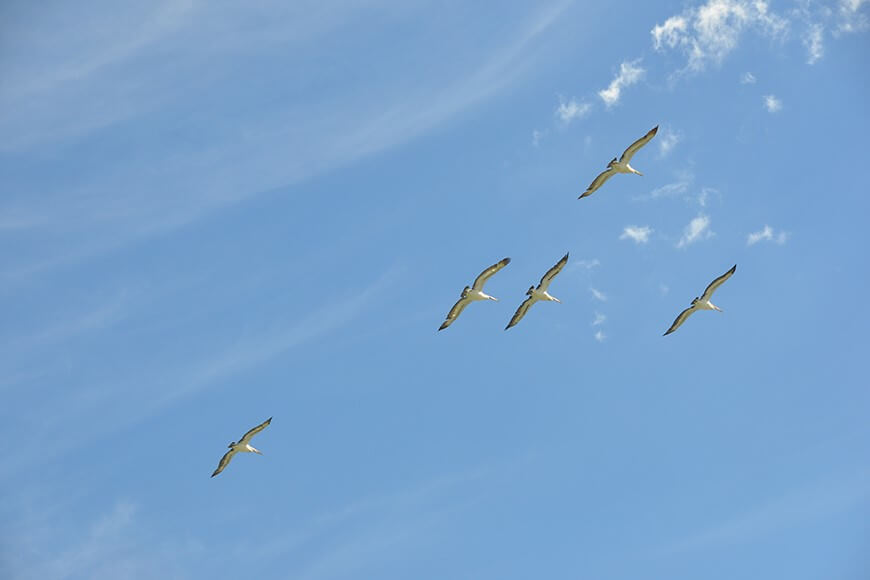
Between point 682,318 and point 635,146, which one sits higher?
point 635,146

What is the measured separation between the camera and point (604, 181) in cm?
7806

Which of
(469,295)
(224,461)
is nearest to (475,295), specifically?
(469,295)

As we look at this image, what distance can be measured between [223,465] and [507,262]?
22199 mm

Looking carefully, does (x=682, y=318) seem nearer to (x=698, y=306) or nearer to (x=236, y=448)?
(x=698, y=306)

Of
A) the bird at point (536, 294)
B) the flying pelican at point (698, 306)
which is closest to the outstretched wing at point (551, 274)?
the bird at point (536, 294)

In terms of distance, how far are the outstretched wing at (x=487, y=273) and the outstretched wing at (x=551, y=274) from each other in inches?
116

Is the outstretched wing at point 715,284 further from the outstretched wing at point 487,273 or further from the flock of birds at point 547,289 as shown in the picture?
the outstretched wing at point 487,273

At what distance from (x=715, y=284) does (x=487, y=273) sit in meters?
13.7

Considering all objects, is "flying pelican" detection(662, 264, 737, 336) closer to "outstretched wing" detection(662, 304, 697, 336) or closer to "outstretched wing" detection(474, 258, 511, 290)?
"outstretched wing" detection(662, 304, 697, 336)

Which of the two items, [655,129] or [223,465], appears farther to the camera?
[223,465]

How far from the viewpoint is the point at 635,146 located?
76.9m

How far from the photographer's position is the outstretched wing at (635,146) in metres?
76.2

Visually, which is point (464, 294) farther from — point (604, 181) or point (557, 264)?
point (604, 181)

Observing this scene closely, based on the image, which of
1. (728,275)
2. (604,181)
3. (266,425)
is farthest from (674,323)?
(266,425)
